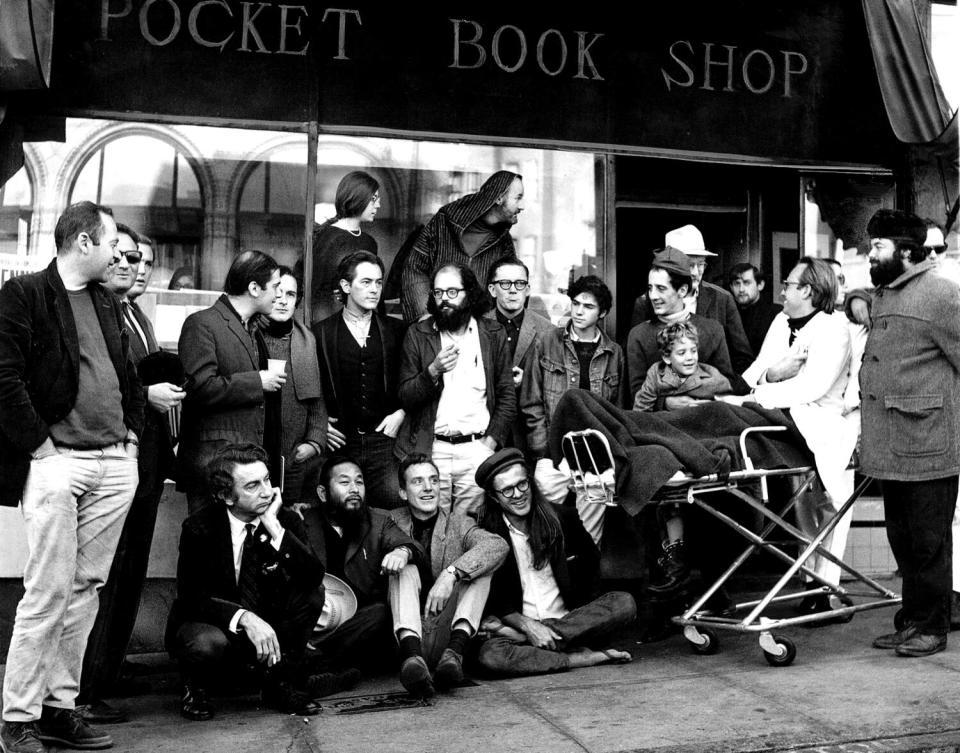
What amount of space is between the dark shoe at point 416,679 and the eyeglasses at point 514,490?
1056mm

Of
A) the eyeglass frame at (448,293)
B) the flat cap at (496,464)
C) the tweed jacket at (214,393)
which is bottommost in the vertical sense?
the flat cap at (496,464)

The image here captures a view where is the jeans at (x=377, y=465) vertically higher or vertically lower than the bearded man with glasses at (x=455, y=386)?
lower

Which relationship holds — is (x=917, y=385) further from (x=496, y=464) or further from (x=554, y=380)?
(x=496, y=464)

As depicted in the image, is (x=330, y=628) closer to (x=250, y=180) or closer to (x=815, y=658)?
(x=815, y=658)

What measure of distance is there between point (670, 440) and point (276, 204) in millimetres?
3205

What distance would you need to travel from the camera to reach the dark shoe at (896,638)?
620cm

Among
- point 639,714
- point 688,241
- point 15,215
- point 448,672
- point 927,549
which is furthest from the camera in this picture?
point 688,241

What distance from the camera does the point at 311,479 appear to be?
6492 mm

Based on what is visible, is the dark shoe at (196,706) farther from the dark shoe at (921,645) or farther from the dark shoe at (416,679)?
the dark shoe at (921,645)

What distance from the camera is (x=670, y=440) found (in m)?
5.92

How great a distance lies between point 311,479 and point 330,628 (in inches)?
34.4

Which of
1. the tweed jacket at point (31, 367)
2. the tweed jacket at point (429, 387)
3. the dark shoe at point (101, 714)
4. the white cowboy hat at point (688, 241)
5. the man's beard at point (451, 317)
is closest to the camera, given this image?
the tweed jacket at point (31, 367)

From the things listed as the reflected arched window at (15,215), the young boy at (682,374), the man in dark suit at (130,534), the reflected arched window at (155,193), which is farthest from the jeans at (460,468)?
the reflected arched window at (15,215)

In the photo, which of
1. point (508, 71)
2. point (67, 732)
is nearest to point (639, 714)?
point (67, 732)
